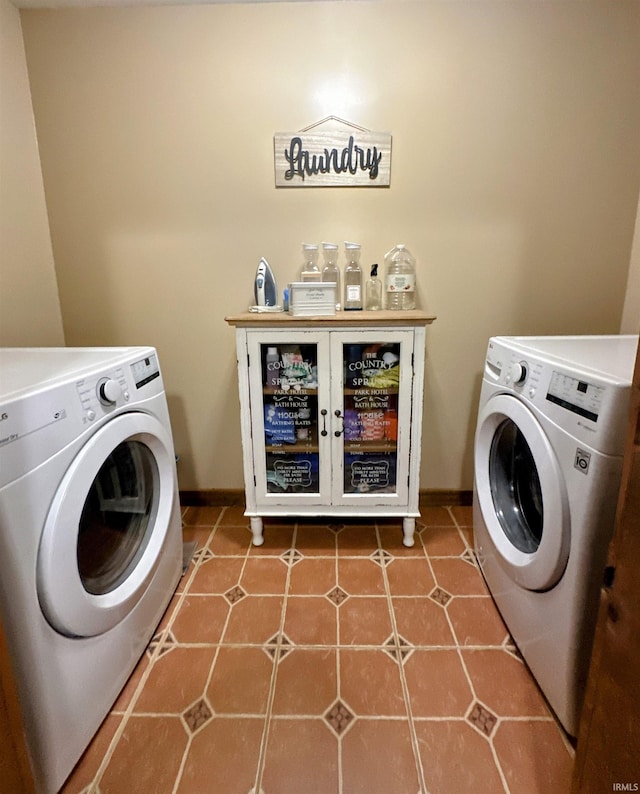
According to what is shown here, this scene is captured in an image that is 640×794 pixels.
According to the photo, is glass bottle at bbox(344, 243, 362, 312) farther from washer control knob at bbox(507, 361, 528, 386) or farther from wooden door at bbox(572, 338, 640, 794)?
wooden door at bbox(572, 338, 640, 794)

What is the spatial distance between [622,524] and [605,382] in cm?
33

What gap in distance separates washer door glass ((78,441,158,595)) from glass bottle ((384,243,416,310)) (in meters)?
1.05

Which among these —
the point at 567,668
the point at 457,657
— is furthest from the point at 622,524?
the point at 457,657

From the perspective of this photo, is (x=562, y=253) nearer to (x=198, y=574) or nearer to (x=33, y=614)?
(x=198, y=574)

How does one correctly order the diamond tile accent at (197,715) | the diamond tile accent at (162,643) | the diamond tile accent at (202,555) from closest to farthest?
the diamond tile accent at (197,715) → the diamond tile accent at (162,643) → the diamond tile accent at (202,555)

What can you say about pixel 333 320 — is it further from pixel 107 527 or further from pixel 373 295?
pixel 107 527

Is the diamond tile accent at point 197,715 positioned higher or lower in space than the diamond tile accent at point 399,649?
Answer: lower

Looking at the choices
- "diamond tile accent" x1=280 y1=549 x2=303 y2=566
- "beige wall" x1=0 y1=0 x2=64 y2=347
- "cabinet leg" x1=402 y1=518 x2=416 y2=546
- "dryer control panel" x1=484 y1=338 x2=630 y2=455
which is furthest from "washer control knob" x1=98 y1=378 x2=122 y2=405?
"cabinet leg" x1=402 y1=518 x2=416 y2=546

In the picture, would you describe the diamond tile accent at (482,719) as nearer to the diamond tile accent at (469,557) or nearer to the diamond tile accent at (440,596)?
the diamond tile accent at (440,596)

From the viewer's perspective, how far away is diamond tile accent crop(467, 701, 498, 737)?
0.99m

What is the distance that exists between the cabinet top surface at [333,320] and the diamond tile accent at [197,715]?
1.09 meters

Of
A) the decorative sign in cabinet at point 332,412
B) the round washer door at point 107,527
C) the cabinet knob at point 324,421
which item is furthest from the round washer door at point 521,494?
the round washer door at point 107,527

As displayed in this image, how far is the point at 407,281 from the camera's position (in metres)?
1.58

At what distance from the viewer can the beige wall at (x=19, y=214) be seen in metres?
1.50
